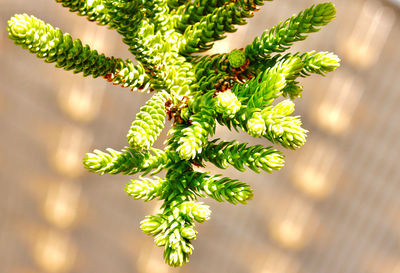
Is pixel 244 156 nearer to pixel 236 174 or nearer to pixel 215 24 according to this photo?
pixel 215 24

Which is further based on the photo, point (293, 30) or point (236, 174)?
point (236, 174)

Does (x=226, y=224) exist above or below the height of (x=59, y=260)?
above

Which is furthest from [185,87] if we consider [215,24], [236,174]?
[236,174]

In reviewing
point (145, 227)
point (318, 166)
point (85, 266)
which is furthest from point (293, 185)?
point (145, 227)

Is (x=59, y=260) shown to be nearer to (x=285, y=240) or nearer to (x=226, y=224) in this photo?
(x=226, y=224)

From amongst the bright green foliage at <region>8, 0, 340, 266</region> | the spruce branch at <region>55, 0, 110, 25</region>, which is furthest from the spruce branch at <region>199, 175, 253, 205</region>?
the spruce branch at <region>55, 0, 110, 25</region>

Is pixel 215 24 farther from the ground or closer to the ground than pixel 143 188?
farther from the ground
